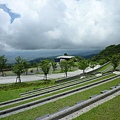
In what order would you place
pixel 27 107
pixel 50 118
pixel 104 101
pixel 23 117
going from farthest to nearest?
pixel 27 107
pixel 104 101
pixel 23 117
pixel 50 118

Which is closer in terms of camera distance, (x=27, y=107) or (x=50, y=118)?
(x=50, y=118)

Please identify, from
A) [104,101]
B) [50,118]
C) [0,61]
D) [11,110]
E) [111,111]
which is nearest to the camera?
[50,118]

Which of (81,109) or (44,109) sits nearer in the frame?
(81,109)

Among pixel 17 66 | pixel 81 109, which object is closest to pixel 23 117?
pixel 81 109

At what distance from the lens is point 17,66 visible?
3938 cm

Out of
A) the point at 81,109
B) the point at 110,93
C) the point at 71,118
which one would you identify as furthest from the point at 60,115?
the point at 110,93

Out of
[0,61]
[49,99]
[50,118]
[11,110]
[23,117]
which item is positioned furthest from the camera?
[0,61]

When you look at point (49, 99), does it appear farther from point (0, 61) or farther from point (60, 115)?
point (0, 61)

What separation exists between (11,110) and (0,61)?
5029 cm

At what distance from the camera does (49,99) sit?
14.4 metres

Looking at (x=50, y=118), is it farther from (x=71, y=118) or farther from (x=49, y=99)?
(x=49, y=99)

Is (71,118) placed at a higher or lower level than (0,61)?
lower

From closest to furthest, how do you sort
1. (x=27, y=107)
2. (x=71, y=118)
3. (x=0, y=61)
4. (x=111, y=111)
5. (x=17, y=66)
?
(x=71, y=118) → (x=111, y=111) → (x=27, y=107) → (x=17, y=66) → (x=0, y=61)

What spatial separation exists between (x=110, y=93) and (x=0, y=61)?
174 ft
